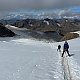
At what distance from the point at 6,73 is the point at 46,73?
2084mm

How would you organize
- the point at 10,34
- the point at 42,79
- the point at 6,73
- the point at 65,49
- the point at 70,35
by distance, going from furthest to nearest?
1. the point at 10,34
2. the point at 70,35
3. the point at 65,49
4. the point at 6,73
5. the point at 42,79

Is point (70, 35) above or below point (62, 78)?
below

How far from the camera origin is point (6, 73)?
14359mm

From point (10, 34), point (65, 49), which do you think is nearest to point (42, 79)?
point (65, 49)

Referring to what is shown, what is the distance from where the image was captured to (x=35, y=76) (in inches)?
531

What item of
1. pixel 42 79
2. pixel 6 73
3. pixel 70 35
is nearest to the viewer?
pixel 42 79

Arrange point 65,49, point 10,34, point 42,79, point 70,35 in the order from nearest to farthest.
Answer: point 42,79 < point 65,49 < point 70,35 < point 10,34

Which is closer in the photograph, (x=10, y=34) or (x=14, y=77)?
(x=14, y=77)

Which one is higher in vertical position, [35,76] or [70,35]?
[35,76]

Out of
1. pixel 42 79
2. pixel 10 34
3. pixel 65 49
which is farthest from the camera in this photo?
pixel 10 34

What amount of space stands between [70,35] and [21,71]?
215 feet

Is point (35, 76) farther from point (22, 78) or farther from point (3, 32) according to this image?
point (3, 32)

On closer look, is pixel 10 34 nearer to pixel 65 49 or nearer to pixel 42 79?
pixel 65 49

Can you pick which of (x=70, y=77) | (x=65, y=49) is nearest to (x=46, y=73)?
(x=70, y=77)
